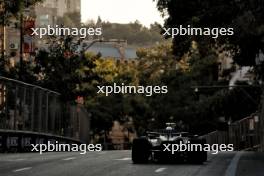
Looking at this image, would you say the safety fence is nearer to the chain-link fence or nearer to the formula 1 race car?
the chain-link fence

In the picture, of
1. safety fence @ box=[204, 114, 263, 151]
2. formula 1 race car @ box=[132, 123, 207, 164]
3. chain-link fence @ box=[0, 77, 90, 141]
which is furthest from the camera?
safety fence @ box=[204, 114, 263, 151]

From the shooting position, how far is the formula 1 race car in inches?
792

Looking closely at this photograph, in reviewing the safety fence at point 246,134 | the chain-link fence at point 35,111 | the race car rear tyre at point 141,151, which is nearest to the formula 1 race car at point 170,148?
the race car rear tyre at point 141,151

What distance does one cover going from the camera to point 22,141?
3238 cm

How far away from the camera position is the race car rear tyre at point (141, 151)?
20.2 m

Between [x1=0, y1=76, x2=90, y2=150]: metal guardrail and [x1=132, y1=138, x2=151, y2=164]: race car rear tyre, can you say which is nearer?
[x1=132, y1=138, x2=151, y2=164]: race car rear tyre

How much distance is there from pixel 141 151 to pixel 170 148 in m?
0.77

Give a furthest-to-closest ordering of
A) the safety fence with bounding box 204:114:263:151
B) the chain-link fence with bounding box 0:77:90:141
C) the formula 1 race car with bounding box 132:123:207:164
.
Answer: the safety fence with bounding box 204:114:263:151 < the chain-link fence with bounding box 0:77:90:141 < the formula 1 race car with bounding box 132:123:207:164

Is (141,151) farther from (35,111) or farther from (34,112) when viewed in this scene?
(35,111)

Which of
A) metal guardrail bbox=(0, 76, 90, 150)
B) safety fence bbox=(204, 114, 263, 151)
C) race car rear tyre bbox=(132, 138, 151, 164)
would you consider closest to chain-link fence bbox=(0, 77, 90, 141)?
metal guardrail bbox=(0, 76, 90, 150)

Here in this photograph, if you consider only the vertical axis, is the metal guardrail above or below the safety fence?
above

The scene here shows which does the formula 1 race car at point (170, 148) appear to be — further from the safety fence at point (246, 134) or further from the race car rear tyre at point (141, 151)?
the safety fence at point (246, 134)

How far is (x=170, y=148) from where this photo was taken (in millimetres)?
20219

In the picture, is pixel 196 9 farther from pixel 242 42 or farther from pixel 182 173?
pixel 182 173
